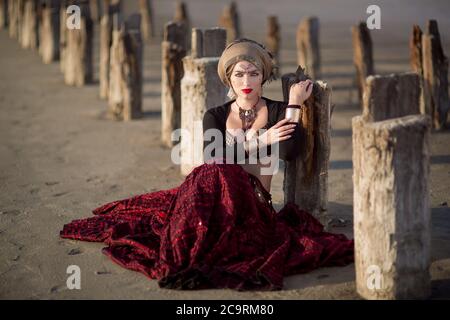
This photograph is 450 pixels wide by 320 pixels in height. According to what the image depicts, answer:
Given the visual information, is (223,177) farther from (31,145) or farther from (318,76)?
(318,76)

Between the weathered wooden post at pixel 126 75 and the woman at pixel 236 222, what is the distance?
4124 millimetres

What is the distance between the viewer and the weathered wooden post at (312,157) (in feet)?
16.8

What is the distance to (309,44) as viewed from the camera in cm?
1149

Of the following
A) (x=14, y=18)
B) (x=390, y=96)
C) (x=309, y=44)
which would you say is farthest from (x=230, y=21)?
(x=390, y=96)

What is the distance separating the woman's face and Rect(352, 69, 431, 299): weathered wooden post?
1.02 meters

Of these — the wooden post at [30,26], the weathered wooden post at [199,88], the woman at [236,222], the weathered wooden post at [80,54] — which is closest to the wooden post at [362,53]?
the weathered wooden post at [199,88]

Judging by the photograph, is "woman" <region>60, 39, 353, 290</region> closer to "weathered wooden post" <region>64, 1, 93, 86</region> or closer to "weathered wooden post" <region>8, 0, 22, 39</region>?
"weathered wooden post" <region>64, 1, 93, 86</region>

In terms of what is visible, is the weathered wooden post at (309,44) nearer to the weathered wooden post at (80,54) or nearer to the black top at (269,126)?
the weathered wooden post at (80,54)

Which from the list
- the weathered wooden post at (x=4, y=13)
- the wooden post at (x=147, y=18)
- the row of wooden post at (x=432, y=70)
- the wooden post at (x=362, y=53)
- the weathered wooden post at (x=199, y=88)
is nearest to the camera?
the weathered wooden post at (x=199, y=88)

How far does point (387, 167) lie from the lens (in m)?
4.07

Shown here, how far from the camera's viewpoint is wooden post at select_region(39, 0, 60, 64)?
14.0 metres

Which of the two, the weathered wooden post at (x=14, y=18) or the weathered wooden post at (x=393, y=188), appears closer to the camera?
the weathered wooden post at (x=393, y=188)

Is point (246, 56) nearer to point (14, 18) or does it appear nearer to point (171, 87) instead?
point (171, 87)
